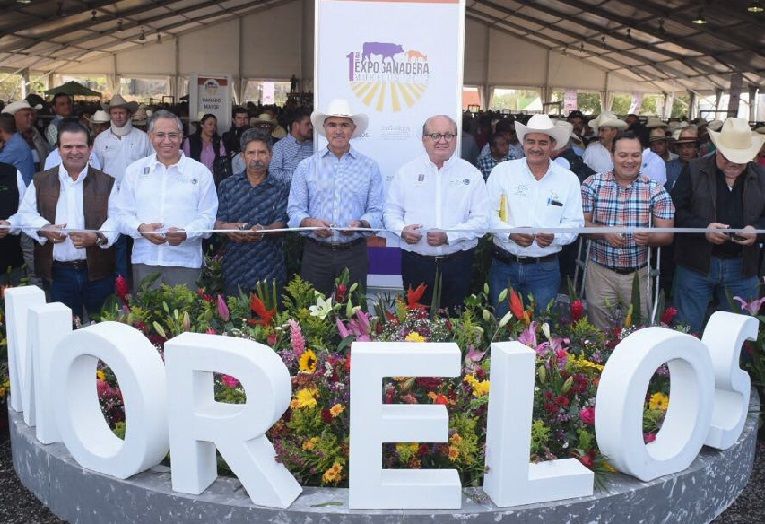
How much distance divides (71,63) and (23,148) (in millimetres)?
30469

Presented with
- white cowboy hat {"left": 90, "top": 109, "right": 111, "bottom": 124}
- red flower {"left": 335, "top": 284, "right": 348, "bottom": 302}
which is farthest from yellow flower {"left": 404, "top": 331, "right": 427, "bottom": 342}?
white cowboy hat {"left": 90, "top": 109, "right": 111, "bottom": 124}

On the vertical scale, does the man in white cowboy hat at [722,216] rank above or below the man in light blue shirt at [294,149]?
below

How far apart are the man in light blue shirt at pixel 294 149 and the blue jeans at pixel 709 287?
351cm

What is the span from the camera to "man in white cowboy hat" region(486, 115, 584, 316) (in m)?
4.66

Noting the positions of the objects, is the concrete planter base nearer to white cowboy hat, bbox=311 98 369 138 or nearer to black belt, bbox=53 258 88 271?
black belt, bbox=53 258 88 271

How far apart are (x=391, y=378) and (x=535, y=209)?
1.80 m

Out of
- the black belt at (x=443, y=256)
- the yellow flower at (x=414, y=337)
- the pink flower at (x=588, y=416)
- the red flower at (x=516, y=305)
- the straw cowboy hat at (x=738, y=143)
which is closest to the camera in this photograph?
the pink flower at (x=588, y=416)

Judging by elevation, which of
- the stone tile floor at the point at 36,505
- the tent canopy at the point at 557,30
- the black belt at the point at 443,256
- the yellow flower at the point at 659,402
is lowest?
the stone tile floor at the point at 36,505

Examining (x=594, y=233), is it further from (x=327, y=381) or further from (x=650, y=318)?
(x=327, y=381)

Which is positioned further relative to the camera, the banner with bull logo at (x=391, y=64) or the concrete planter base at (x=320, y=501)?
the banner with bull logo at (x=391, y=64)

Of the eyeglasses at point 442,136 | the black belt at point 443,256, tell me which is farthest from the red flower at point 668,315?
the eyeglasses at point 442,136

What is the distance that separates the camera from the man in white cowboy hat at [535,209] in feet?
15.3

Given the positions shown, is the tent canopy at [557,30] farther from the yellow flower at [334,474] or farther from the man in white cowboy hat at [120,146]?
the yellow flower at [334,474]

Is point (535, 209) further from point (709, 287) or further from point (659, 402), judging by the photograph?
point (659, 402)
